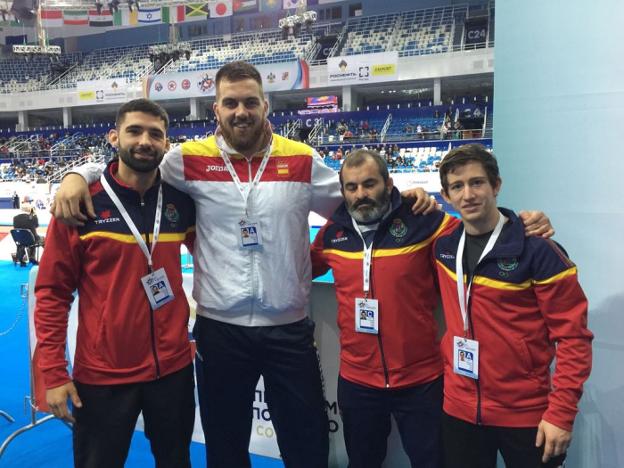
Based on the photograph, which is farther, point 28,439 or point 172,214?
point 28,439

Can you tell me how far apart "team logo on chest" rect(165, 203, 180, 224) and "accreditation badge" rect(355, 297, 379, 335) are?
89cm

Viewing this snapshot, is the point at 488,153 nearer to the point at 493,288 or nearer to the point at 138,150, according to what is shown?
the point at 493,288

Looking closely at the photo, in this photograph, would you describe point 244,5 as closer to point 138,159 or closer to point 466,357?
point 138,159

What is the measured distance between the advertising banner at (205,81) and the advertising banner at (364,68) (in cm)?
151

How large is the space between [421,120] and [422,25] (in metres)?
7.07

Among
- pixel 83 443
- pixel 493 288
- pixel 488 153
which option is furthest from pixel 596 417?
pixel 83 443

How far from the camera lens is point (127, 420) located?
2016 millimetres

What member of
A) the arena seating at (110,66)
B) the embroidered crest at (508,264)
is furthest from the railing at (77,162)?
the embroidered crest at (508,264)

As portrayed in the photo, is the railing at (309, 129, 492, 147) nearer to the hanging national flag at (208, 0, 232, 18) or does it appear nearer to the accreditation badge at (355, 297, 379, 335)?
the hanging national flag at (208, 0, 232, 18)

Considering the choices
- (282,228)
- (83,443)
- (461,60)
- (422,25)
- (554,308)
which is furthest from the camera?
(422,25)

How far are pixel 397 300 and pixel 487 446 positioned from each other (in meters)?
0.65

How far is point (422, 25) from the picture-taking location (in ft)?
87.4

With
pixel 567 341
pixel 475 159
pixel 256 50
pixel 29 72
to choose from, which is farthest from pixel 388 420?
pixel 29 72

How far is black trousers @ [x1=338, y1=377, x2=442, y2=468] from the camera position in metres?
2.01
